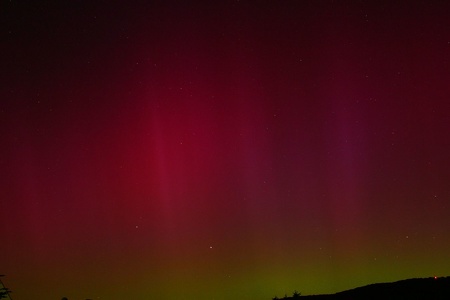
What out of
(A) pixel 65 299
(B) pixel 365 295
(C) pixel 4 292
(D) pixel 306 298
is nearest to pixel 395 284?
(B) pixel 365 295

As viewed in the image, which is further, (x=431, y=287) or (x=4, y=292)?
(x=431, y=287)

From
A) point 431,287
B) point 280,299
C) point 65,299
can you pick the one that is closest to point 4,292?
point 65,299

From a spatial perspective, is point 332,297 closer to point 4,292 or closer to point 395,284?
point 395,284

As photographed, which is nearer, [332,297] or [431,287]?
[431,287]

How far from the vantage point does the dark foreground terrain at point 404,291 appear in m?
12.5

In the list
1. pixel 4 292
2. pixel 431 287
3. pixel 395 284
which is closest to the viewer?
pixel 4 292

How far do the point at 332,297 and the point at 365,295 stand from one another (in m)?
1.35

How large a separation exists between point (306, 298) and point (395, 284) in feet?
8.54

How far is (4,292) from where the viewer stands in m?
10.6

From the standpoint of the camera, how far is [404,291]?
13.4 m

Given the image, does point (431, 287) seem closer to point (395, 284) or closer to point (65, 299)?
point (395, 284)

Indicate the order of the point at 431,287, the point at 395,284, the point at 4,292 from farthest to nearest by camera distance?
the point at 395,284 → the point at 431,287 → the point at 4,292

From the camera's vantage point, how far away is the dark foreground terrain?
41.0ft

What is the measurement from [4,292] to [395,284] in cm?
1019
